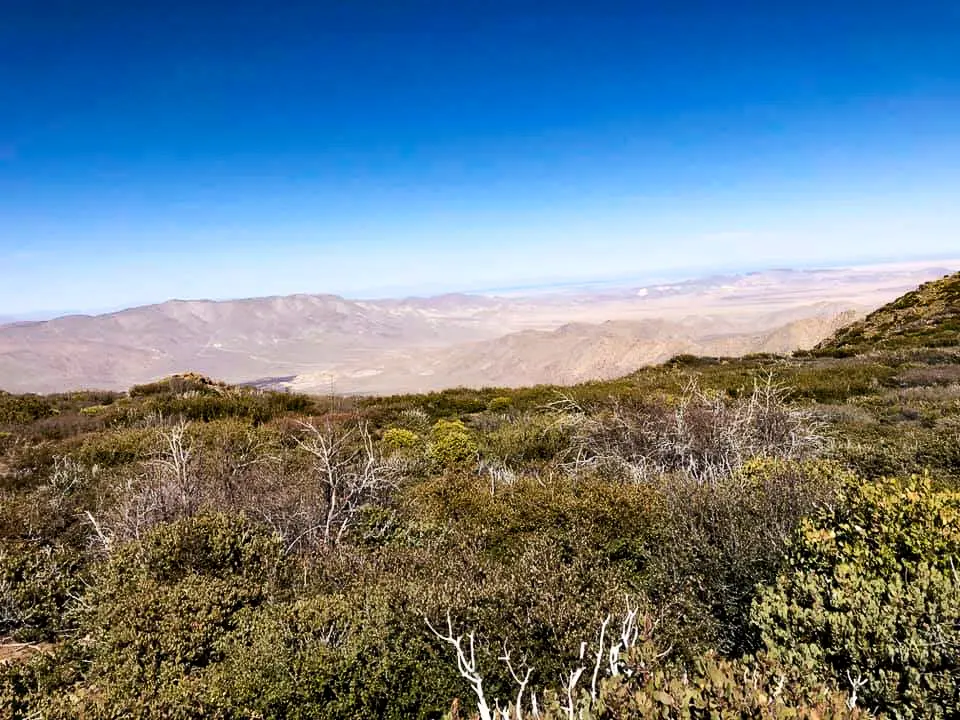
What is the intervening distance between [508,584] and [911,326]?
119 feet

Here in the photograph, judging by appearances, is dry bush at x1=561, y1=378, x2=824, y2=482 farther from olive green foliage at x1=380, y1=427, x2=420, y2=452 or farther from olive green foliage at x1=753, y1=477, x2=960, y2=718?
olive green foliage at x1=380, y1=427, x2=420, y2=452

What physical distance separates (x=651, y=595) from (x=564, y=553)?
111 cm

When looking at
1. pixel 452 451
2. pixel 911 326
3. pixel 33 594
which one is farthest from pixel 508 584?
pixel 911 326

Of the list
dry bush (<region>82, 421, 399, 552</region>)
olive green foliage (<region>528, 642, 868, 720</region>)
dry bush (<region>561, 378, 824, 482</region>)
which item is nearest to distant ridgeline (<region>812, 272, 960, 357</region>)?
dry bush (<region>561, 378, 824, 482</region>)

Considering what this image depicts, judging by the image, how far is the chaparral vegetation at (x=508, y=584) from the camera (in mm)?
3625

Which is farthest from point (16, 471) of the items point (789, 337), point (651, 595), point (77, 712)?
point (789, 337)

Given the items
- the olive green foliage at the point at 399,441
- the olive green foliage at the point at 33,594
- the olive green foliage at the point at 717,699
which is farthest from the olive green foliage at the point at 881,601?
the olive green foliage at the point at 399,441

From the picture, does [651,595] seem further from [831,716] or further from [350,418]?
[350,418]

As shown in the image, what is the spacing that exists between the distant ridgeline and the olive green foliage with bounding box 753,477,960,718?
25469 mm

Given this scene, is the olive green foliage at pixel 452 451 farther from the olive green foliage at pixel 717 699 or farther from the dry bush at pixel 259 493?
the olive green foliage at pixel 717 699

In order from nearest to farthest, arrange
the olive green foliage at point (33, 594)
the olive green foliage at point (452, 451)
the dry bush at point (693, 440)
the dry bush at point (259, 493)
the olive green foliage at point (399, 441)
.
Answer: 1. the olive green foliage at point (33, 594)
2. the dry bush at point (259, 493)
3. the dry bush at point (693, 440)
4. the olive green foliage at point (452, 451)
5. the olive green foliage at point (399, 441)

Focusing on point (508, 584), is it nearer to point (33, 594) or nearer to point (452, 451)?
point (33, 594)

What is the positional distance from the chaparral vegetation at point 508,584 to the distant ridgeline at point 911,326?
19.5 metres

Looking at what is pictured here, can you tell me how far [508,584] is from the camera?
503cm
